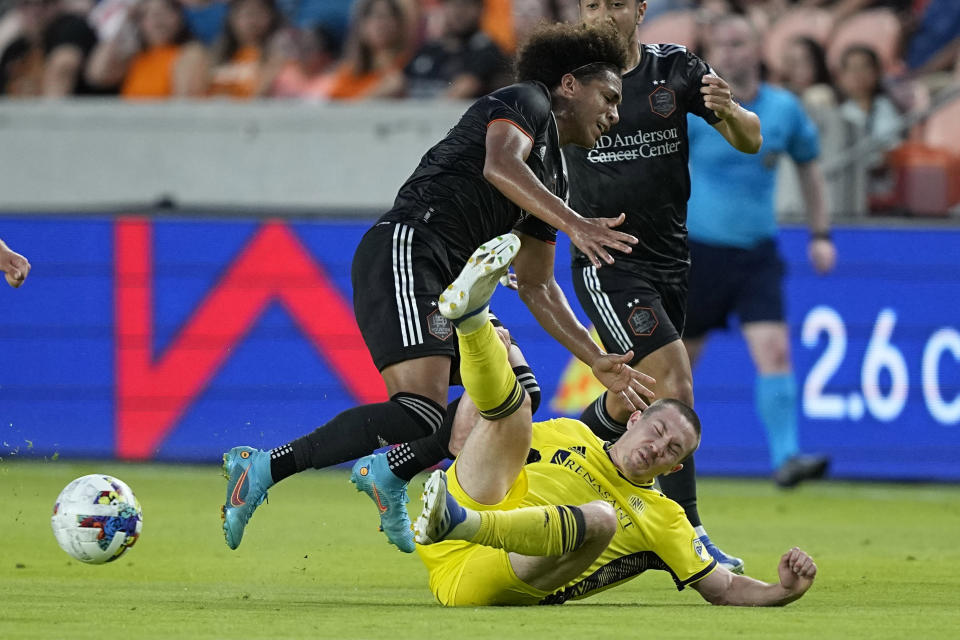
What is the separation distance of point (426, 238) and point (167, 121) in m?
6.91

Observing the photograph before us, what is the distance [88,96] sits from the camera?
46.5 ft

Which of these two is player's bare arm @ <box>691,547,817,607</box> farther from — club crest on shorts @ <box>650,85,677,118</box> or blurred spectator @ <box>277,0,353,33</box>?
blurred spectator @ <box>277,0,353,33</box>

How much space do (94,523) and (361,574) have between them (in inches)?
54.6

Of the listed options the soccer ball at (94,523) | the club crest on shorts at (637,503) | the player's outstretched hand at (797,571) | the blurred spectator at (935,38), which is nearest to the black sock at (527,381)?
the club crest on shorts at (637,503)

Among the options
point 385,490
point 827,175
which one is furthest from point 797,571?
point 827,175

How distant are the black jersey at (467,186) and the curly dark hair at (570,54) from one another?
10cm

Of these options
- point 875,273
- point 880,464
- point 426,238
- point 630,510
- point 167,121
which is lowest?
point 880,464

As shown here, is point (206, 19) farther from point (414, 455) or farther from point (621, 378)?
point (621, 378)

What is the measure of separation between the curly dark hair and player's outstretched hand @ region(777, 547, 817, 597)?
1.88m

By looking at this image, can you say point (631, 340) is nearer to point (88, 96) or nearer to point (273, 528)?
point (273, 528)

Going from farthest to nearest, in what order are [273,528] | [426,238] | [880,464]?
[880,464] → [273,528] → [426,238]

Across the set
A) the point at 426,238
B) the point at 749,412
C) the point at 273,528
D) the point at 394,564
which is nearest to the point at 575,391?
the point at 749,412

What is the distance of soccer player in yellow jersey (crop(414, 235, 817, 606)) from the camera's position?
17.4 feet

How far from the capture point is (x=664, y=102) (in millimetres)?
7215
